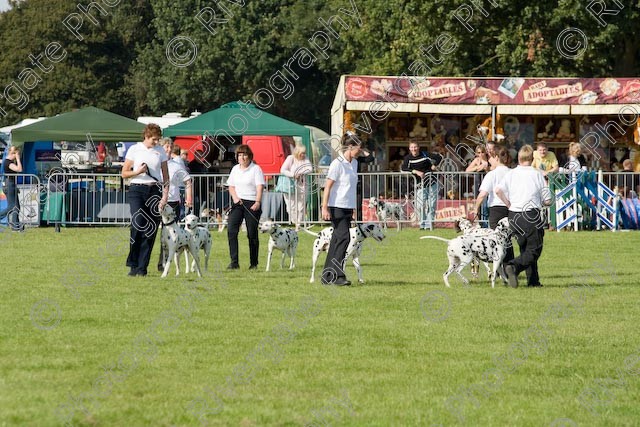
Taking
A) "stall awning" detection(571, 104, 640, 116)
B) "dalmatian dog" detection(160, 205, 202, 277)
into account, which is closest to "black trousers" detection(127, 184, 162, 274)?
"dalmatian dog" detection(160, 205, 202, 277)

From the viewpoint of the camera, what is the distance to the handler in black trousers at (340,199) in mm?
15336

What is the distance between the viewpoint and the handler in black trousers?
50.3ft

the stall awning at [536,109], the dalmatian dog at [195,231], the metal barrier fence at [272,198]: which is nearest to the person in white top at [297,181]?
the metal barrier fence at [272,198]

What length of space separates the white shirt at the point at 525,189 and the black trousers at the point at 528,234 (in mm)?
89

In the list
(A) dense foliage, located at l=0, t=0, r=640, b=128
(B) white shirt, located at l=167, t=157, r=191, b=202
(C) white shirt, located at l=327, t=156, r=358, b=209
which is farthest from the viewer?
(A) dense foliage, located at l=0, t=0, r=640, b=128

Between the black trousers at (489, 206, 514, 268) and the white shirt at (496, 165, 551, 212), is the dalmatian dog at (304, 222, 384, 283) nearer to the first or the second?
the black trousers at (489, 206, 514, 268)

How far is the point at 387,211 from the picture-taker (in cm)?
2764

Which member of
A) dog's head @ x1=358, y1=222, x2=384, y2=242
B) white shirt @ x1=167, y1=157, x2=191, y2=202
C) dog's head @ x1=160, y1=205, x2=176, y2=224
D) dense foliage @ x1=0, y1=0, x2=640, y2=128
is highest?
dense foliage @ x1=0, y1=0, x2=640, y2=128

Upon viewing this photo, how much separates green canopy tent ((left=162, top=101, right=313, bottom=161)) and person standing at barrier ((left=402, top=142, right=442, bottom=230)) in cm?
345

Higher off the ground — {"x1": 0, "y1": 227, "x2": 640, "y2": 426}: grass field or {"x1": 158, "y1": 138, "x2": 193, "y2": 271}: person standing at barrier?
{"x1": 158, "y1": 138, "x2": 193, "y2": 271}: person standing at barrier

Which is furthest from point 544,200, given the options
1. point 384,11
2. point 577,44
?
point 384,11

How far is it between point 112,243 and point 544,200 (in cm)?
1024

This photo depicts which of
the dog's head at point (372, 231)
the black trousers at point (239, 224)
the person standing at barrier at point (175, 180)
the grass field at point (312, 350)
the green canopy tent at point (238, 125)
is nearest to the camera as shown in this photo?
the grass field at point (312, 350)

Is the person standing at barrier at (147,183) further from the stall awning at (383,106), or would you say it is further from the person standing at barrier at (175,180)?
the stall awning at (383,106)
